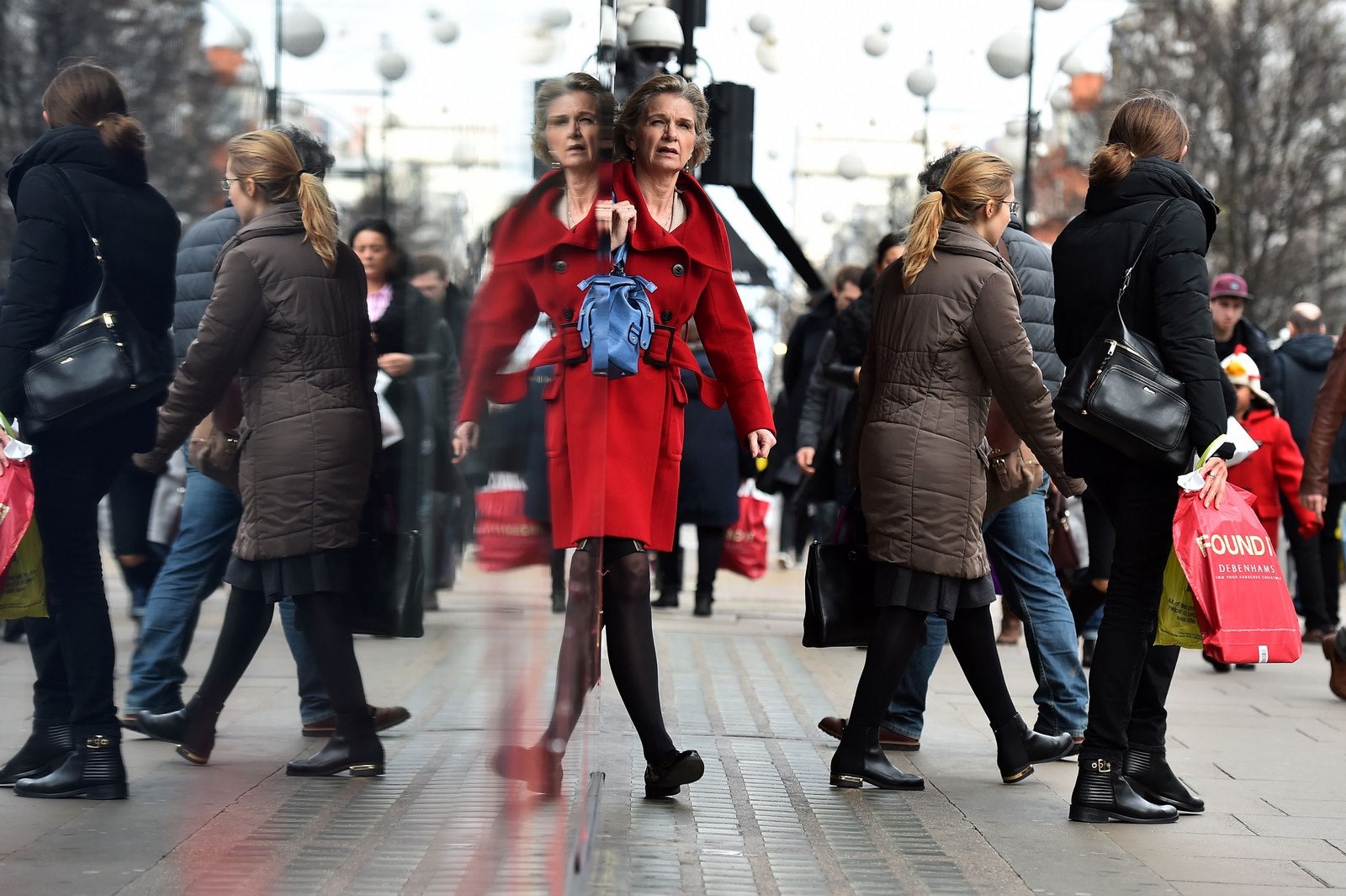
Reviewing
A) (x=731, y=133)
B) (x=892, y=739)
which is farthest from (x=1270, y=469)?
(x=892, y=739)

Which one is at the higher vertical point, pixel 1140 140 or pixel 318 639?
pixel 1140 140

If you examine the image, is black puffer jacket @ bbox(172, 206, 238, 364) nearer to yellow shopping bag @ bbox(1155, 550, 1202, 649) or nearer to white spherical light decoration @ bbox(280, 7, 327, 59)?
white spherical light decoration @ bbox(280, 7, 327, 59)

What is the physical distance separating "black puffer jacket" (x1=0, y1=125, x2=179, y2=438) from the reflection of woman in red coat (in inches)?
27.4

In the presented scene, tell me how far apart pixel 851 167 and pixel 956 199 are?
2192 cm

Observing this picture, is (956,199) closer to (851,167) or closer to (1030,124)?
(1030,124)

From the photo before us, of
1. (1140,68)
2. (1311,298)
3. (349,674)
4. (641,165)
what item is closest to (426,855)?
(349,674)

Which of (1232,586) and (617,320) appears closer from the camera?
(617,320)

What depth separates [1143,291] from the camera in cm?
499

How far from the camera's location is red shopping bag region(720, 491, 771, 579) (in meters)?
11.1

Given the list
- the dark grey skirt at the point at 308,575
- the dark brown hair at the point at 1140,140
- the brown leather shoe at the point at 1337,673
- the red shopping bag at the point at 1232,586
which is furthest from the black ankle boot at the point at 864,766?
the brown leather shoe at the point at 1337,673

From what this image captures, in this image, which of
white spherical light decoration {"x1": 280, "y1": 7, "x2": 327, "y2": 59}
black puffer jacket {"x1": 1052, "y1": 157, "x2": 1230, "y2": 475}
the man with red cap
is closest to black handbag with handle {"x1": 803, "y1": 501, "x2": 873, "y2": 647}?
black puffer jacket {"x1": 1052, "y1": 157, "x2": 1230, "y2": 475}

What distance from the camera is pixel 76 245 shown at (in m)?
3.64

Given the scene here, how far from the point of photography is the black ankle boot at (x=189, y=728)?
3.41 m

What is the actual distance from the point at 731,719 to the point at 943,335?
1.84m
